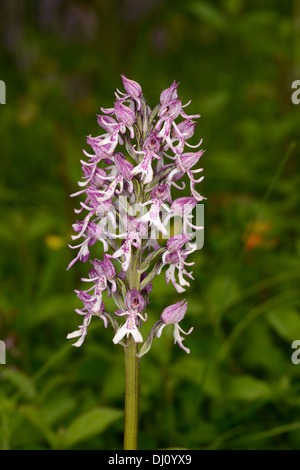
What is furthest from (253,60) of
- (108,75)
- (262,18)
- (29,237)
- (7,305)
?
(7,305)

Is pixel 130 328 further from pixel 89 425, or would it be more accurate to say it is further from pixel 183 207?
pixel 89 425

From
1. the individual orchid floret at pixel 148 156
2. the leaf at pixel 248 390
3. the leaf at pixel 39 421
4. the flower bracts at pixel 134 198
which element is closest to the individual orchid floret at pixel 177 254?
the flower bracts at pixel 134 198

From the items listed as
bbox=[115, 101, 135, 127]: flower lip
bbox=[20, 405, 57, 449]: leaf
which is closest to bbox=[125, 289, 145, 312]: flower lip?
bbox=[115, 101, 135, 127]: flower lip

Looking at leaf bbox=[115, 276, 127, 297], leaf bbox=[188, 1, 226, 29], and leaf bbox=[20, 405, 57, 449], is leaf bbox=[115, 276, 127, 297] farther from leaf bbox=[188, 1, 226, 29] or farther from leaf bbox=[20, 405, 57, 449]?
leaf bbox=[188, 1, 226, 29]

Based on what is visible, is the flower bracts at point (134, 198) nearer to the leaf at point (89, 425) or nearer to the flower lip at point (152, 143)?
the flower lip at point (152, 143)

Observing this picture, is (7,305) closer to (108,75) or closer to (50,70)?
(108,75)

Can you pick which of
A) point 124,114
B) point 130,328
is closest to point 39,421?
point 130,328

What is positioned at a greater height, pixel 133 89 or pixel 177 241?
pixel 133 89
